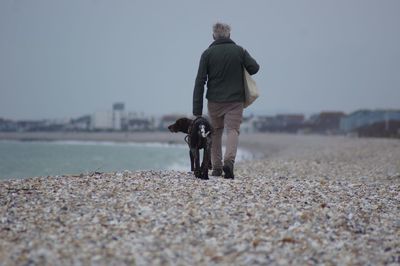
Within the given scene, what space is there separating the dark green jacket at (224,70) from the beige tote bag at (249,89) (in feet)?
0.21

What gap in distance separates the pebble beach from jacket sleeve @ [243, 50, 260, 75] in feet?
5.86

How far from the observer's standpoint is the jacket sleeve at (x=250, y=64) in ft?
28.8

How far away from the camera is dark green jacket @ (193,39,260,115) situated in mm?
8719

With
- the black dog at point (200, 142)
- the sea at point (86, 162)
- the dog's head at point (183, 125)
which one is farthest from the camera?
the sea at point (86, 162)

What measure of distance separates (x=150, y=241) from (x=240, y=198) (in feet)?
6.87

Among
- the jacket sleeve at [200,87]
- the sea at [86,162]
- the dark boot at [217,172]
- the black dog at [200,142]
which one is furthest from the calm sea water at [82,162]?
the jacket sleeve at [200,87]

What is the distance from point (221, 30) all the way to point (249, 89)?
41.7 inches

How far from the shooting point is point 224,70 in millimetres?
8734

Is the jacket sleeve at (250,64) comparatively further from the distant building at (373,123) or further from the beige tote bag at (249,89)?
the distant building at (373,123)

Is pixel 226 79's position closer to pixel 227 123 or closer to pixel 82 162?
pixel 227 123

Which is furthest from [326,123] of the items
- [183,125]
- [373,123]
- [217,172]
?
[183,125]

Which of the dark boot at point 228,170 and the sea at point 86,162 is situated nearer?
the dark boot at point 228,170

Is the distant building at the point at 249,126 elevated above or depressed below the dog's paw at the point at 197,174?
above

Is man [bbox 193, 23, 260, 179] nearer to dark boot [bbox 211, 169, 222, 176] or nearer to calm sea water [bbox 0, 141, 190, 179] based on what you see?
dark boot [bbox 211, 169, 222, 176]
